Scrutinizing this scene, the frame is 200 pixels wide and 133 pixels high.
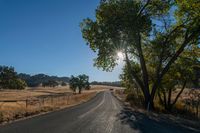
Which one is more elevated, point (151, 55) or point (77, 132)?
point (151, 55)

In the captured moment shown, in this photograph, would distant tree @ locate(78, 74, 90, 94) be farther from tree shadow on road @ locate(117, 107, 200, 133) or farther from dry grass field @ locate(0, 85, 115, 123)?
tree shadow on road @ locate(117, 107, 200, 133)

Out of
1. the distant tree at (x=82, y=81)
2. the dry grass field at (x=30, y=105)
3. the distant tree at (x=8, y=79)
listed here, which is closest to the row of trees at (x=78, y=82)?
the distant tree at (x=82, y=81)

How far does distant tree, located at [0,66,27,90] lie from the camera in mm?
137575

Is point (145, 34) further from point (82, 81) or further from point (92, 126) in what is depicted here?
point (82, 81)

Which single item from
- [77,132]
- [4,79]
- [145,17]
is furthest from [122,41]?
[4,79]

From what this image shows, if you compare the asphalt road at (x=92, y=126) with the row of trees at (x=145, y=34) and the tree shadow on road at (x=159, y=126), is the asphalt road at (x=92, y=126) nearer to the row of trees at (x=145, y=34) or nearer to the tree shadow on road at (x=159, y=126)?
the tree shadow on road at (x=159, y=126)

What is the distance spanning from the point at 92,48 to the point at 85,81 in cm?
11825

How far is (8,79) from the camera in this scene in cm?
13962

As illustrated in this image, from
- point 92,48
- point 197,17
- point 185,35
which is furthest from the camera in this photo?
point 92,48

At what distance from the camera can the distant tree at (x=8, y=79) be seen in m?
138

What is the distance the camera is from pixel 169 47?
35250 millimetres

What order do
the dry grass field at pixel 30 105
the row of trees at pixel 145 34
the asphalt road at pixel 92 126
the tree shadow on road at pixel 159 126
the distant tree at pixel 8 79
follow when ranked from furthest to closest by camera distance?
the distant tree at pixel 8 79 → the row of trees at pixel 145 34 → the dry grass field at pixel 30 105 → the tree shadow on road at pixel 159 126 → the asphalt road at pixel 92 126

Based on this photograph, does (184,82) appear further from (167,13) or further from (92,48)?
(92,48)

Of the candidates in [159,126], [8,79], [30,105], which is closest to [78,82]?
[8,79]
